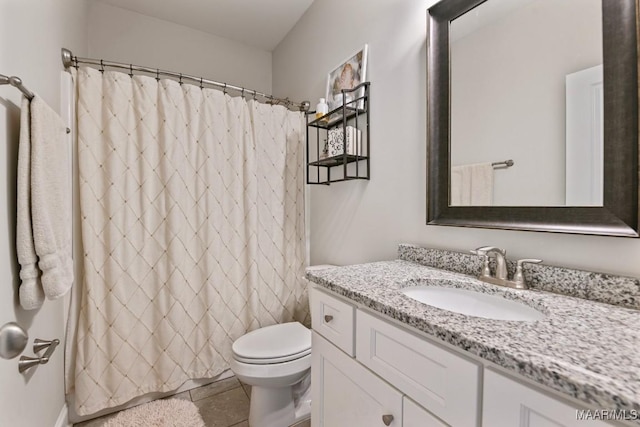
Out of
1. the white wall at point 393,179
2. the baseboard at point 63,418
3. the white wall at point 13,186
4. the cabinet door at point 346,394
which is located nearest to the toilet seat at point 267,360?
the cabinet door at point 346,394

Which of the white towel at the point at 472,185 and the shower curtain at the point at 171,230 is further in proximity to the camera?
the shower curtain at the point at 171,230

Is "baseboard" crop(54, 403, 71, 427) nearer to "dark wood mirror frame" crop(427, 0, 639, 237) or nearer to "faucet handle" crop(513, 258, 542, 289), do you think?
"faucet handle" crop(513, 258, 542, 289)

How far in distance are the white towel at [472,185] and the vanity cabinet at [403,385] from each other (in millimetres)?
616

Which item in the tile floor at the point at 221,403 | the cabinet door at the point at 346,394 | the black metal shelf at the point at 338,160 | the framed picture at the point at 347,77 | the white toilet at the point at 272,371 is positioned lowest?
the tile floor at the point at 221,403

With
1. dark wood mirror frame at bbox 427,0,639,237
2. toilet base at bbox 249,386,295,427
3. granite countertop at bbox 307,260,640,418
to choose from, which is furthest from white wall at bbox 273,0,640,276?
toilet base at bbox 249,386,295,427

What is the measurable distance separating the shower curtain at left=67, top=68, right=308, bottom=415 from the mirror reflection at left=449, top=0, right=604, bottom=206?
1.28m

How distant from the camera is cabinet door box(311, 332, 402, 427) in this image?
2.49 ft

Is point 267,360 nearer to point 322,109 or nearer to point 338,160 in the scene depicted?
point 338,160

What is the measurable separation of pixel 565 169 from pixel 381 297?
68cm

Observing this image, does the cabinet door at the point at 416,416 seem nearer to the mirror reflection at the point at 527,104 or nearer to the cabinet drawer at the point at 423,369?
the cabinet drawer at the point at 423,369

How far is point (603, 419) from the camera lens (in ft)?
1.32

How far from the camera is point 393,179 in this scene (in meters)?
1.44

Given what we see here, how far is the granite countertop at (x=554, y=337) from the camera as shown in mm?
406

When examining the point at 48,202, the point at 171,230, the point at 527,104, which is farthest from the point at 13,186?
the point at 527,104
